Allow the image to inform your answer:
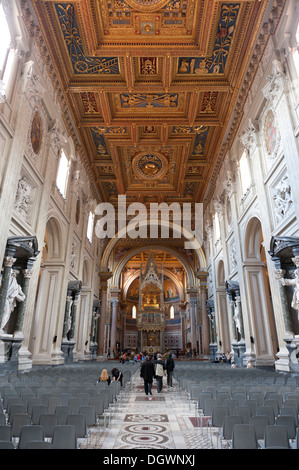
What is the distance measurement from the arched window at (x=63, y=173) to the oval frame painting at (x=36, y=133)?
244 cm

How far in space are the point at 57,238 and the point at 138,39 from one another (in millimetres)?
9606

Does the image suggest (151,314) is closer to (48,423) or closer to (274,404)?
(274,404)

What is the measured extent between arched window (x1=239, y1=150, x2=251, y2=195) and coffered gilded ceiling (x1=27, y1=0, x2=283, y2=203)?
8.64 feet

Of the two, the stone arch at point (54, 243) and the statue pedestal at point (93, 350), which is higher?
the stone arch at point (54, 243)

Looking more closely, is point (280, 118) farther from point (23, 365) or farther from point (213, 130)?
point (23, 365)

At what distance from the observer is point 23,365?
10.4 m

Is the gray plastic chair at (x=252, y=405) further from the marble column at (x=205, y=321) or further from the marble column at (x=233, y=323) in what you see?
the marble column at (x=205, y=321)

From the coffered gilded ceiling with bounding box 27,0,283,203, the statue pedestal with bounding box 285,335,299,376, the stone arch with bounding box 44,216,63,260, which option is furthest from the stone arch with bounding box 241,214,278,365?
the stone arch with bounding box 44,216,63,260

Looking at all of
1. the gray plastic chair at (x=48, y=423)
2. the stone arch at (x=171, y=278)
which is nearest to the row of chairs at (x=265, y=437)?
the gray plastic chair at (x=48, y=423)

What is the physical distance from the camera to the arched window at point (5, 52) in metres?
9.26

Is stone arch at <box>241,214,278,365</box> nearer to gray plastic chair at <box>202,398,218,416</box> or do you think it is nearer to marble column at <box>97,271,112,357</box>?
gray plastic chair at <box>202,398,218,416</box>

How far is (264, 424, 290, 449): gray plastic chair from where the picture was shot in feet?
9.77

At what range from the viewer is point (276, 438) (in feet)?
9.82

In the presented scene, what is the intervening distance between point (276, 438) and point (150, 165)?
19254 millimetres
